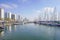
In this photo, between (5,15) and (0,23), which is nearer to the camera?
(0,23)

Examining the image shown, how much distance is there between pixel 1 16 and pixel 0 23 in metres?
9.01

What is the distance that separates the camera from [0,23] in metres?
11.0

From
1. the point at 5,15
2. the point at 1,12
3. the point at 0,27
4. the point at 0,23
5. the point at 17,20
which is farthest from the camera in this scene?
the point at 17,20

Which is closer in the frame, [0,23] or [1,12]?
[0,23]

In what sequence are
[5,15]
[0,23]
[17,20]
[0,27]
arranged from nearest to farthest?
[0,27], [0,23], [5,15], [17,20]

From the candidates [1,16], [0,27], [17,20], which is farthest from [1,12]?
[0,27]

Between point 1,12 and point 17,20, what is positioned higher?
point 1,12

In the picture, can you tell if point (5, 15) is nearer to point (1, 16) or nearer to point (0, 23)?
point (1, 16)

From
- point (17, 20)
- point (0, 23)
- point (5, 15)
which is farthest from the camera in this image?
point (17, 20)

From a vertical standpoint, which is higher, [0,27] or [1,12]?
[1,12]

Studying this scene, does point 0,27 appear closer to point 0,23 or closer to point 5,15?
point 0,23

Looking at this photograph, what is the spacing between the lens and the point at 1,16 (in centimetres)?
1966

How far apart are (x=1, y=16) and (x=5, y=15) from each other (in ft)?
4.16

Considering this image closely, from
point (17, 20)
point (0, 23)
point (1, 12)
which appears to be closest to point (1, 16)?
point (1, 12)
